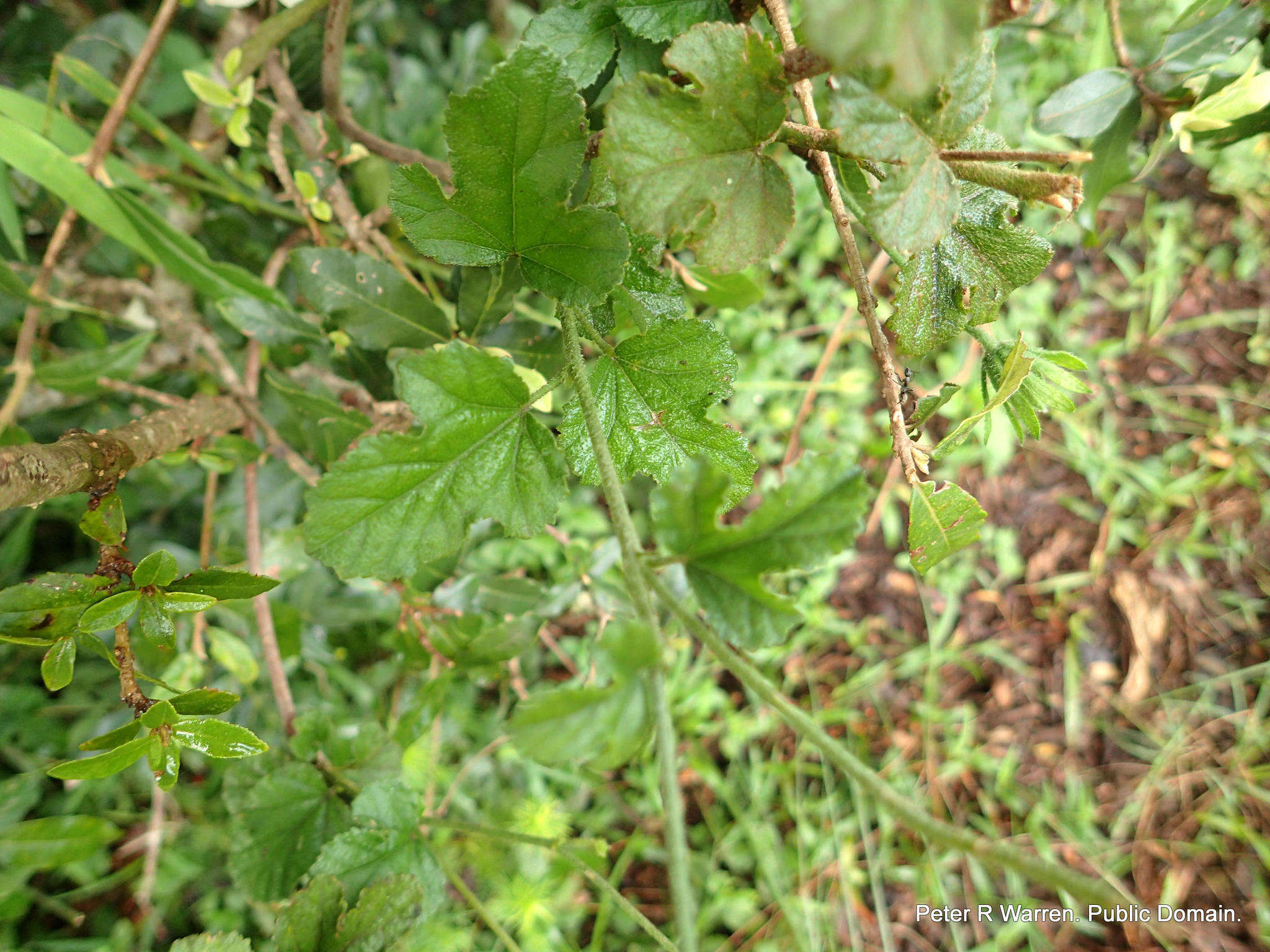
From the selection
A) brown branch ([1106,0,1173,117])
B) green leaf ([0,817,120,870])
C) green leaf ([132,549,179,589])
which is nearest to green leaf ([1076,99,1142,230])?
brown branch ([1106,0,1173,117])

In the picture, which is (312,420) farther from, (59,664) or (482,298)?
(59,664)

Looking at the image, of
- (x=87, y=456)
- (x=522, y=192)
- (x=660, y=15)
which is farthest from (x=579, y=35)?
(x=87, y=456)

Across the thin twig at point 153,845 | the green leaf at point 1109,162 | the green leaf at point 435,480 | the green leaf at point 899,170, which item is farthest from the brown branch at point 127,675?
the green leaf at point 1109,162

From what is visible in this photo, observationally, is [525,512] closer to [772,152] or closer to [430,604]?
[772,152]

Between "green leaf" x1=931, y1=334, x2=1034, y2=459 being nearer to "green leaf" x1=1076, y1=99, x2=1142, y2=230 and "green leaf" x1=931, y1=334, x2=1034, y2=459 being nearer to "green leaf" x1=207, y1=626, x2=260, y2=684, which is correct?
"green leaf" x1=1076, y1=99, x2=1142, y2=230

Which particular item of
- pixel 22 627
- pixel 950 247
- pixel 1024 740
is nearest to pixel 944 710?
pixel 1024 740

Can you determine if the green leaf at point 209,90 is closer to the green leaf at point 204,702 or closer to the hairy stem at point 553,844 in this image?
the green leaf at point 204,702
